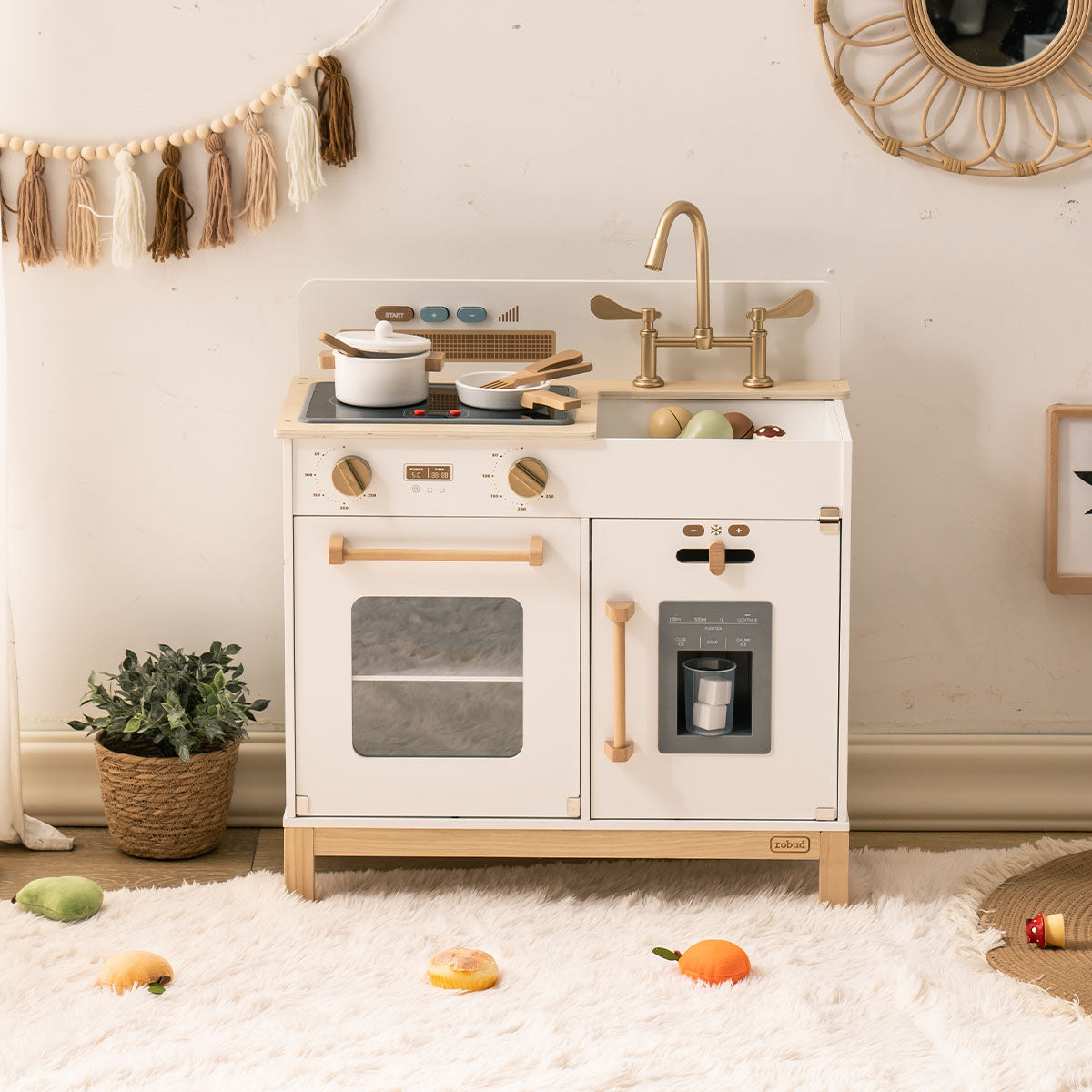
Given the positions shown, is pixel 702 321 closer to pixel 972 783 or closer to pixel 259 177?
pixel 259 177

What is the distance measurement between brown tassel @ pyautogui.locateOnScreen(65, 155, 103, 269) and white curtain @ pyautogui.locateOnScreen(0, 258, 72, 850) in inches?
5.0

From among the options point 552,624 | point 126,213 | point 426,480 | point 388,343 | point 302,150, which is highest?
point 302,150

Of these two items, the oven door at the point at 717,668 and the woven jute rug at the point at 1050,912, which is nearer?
the woven jute rug at the point at 1050,912

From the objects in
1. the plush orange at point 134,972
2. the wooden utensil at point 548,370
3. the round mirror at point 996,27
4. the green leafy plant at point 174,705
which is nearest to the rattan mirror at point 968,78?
the round mirror at point 996,27

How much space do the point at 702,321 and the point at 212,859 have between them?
1.26 metres

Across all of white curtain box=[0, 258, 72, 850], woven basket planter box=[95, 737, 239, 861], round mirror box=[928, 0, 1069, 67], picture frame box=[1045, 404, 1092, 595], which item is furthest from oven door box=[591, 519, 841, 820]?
white curtain box=[0, 258, 72, 850]

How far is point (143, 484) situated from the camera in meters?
2.48

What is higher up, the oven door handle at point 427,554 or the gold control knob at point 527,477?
the gold control knob at point 527,477

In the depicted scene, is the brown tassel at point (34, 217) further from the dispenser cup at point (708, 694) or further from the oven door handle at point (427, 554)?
the dispenser cup at point (708, 694)

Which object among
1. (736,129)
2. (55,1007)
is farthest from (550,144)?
(55,1007)

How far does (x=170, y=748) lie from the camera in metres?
2.35

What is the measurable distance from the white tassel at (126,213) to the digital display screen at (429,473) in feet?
2.36

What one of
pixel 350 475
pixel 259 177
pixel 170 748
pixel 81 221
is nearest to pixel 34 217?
pixel 81 221

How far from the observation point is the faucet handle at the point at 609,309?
2307 mm
